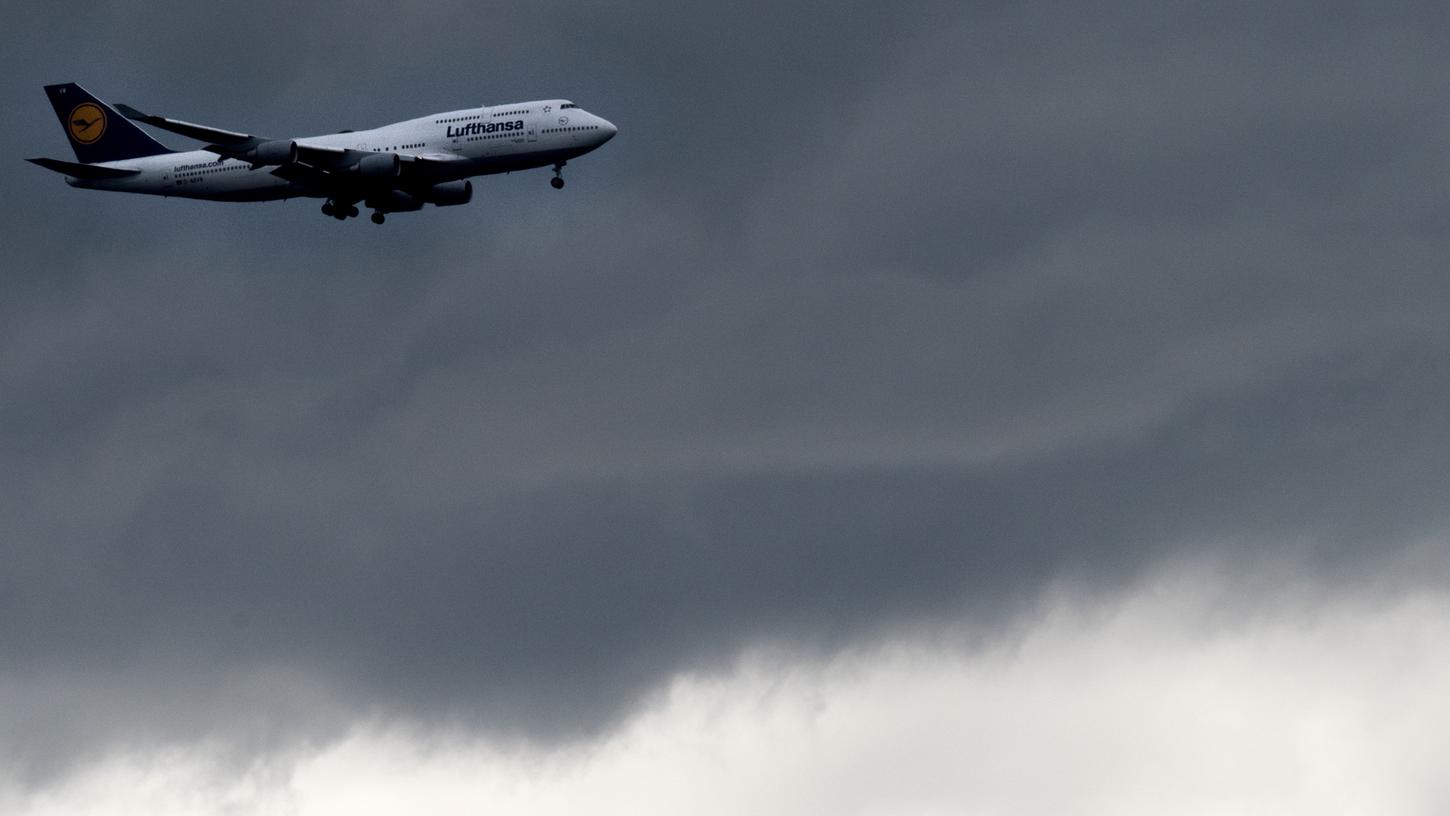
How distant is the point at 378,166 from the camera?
625 feet

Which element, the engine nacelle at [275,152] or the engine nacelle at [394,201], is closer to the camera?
the engine nacelle at [275,152]

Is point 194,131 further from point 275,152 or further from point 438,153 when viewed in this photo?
point 438,153

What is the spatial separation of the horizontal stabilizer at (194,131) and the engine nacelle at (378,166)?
8.04 meters

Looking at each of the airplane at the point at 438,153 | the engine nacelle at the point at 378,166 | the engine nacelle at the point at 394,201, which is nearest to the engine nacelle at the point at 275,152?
the airplane at the point at 438,153

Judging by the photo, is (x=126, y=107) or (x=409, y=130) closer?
(x=126, y=107)

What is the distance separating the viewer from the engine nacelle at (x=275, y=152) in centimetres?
18988

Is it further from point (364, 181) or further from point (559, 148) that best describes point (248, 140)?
point (559, 148)

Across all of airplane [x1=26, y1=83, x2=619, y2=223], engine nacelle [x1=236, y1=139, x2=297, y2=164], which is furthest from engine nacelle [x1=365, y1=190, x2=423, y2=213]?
engine nacelle [x1=236, y1=139, x2=297, y2=164]

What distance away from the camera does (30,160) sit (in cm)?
19500

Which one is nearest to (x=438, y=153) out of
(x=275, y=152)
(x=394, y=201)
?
(x=394, y=201)

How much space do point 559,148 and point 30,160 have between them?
1633 inches

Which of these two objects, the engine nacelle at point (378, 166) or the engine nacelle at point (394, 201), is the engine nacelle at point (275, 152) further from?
the engine nacelle at point (394, 201)

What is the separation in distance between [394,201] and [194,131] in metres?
18.9

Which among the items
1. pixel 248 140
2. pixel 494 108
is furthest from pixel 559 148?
pixel 248 140
